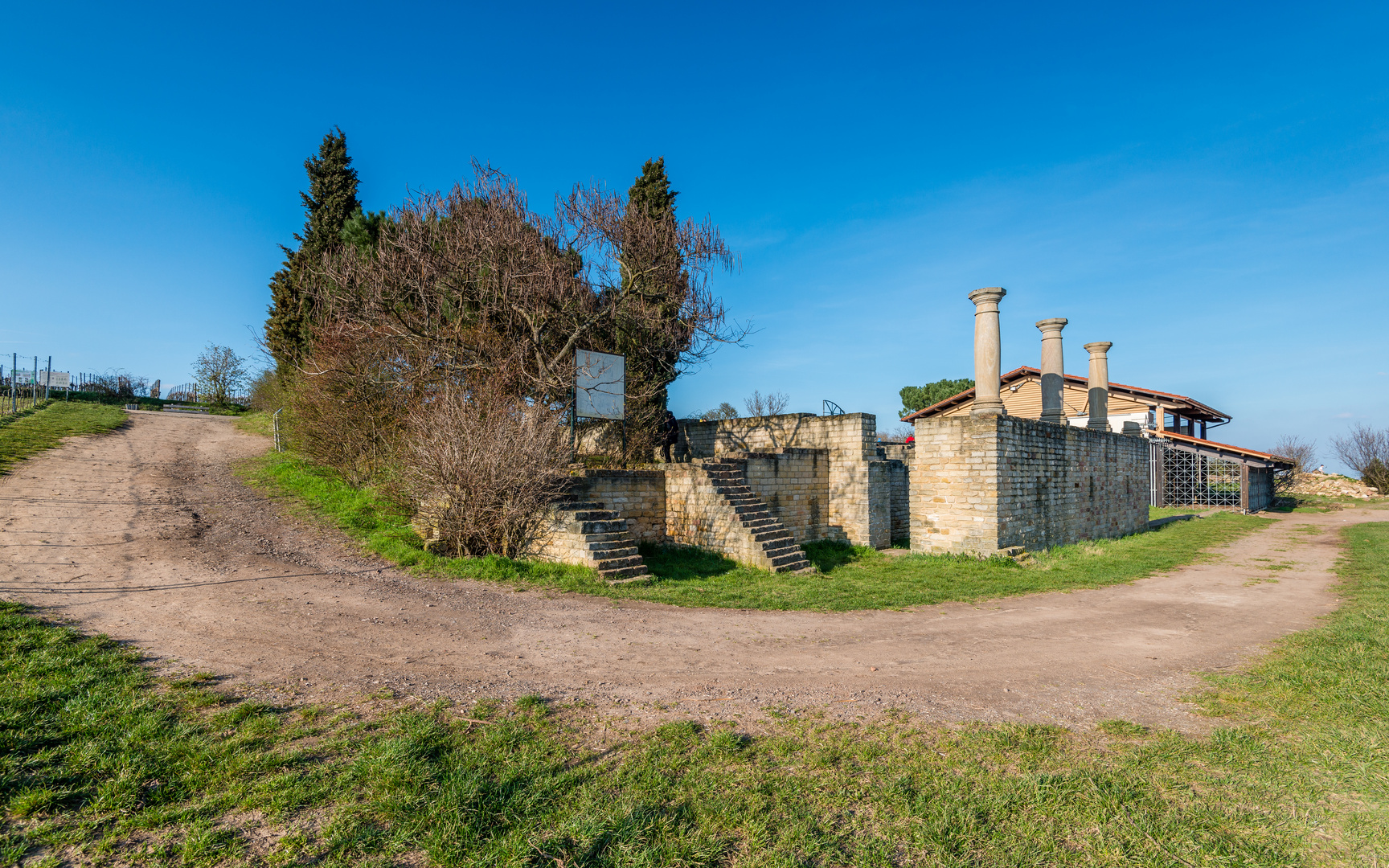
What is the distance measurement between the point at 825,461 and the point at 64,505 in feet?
47.9

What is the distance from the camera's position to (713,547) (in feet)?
38.7

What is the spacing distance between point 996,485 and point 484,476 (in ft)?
31.2

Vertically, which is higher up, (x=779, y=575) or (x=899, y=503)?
(x=899, y=503)

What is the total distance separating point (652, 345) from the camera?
57.8 ft

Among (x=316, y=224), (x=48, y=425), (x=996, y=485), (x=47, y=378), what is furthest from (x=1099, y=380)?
(x=47, y=378)

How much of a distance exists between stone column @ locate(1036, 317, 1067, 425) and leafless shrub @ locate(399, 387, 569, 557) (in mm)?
12793

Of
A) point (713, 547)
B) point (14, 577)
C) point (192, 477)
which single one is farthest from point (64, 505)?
point (713, 547)

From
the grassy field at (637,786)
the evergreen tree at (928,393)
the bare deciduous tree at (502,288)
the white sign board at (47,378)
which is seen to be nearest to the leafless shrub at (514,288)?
the bare deciduous tree at (502,288)

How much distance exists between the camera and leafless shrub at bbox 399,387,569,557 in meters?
9.78

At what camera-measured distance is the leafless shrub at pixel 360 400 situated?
555 inches

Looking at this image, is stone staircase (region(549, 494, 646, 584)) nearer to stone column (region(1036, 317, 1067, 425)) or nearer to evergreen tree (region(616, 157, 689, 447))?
evergreen tree (region(616, 157, 689, 447))

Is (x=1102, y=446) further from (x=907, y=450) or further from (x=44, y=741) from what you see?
(x=44, y=741)

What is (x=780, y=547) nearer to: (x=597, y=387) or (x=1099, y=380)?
(x=597, y=387)

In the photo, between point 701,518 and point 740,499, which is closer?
point 701,518
